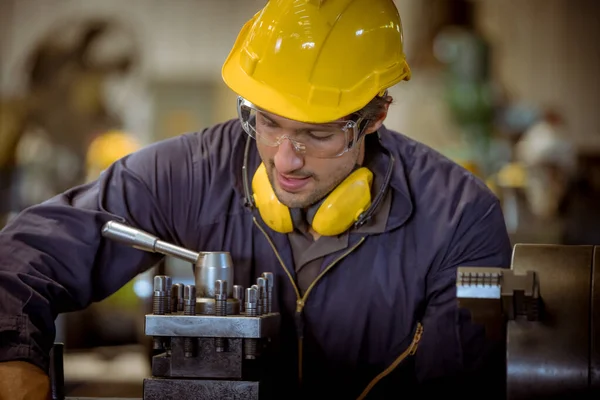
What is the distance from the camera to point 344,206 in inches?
87.4

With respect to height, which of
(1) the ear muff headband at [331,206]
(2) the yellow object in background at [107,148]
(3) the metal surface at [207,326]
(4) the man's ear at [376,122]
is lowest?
(3) the metal surface at [207,326]

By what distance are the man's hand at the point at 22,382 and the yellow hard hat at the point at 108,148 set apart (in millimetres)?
5941

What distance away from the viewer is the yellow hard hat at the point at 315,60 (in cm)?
211

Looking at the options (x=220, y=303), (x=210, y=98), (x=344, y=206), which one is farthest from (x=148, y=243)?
(x=210, y=98)

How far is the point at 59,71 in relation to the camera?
9.19 metres

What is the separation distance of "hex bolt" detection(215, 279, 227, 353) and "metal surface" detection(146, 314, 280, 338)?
2cm

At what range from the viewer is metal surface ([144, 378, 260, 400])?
1.80 meters

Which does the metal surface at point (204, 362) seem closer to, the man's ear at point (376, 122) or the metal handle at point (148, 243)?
the metal handle at point (148, 243)

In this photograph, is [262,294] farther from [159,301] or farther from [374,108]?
[374,108]

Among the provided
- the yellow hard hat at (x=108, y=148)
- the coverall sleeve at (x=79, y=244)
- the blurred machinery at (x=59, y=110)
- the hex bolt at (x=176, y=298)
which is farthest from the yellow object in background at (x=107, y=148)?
the hex bolt at (x=176, y=298)

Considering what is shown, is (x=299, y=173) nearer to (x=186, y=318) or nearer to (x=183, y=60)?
(x=186, y=318)

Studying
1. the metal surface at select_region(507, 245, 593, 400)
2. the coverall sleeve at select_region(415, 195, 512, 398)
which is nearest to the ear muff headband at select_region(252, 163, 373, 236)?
the coverall sleeve at select_region(415, 195, 512, 398)

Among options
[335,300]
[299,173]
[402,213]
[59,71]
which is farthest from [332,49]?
[59,71]

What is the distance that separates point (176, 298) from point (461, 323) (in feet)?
2.13
